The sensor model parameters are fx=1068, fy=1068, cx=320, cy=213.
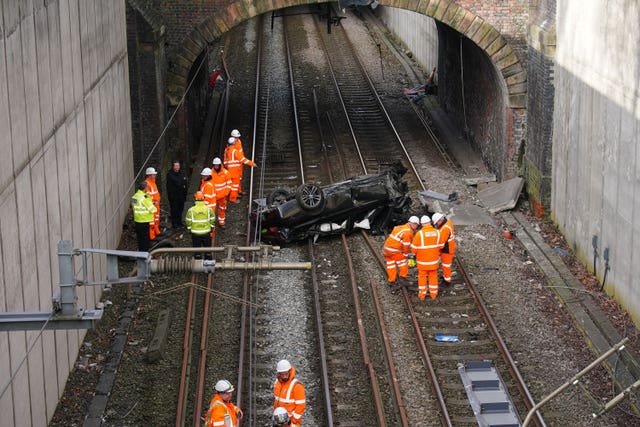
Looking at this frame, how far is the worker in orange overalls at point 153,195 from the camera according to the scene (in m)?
17.7

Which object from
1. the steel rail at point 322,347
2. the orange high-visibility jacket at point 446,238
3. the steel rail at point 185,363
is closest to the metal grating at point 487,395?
the steel rail at point 322,347

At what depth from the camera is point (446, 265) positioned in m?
16.2

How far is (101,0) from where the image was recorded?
17531mm

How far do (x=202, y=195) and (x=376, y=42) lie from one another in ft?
78.5

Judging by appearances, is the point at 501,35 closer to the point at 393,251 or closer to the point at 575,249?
the point at 575,249

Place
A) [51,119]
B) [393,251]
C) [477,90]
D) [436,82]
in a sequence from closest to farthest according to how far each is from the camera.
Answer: [51,119]
[393,251]
[477,90]
[436,82]

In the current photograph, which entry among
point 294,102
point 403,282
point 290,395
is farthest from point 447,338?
point 294,102

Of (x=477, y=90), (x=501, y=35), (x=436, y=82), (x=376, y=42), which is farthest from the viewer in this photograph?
(x=376, y=42)

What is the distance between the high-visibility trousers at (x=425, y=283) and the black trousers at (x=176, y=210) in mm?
5529

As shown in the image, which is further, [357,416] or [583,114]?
[583,114]

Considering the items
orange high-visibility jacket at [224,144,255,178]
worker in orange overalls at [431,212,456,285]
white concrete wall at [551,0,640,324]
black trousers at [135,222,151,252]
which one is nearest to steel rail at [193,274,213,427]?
black trousers at [135,222,151,252]

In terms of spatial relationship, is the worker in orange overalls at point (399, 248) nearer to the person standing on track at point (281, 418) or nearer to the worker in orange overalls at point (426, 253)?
the worker in orange overalls at point (426, 253)

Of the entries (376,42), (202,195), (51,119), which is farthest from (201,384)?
(376,42)

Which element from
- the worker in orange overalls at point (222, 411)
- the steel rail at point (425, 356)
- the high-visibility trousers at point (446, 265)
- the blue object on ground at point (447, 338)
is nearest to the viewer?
the worker in orange overalls at point (222, 411)
